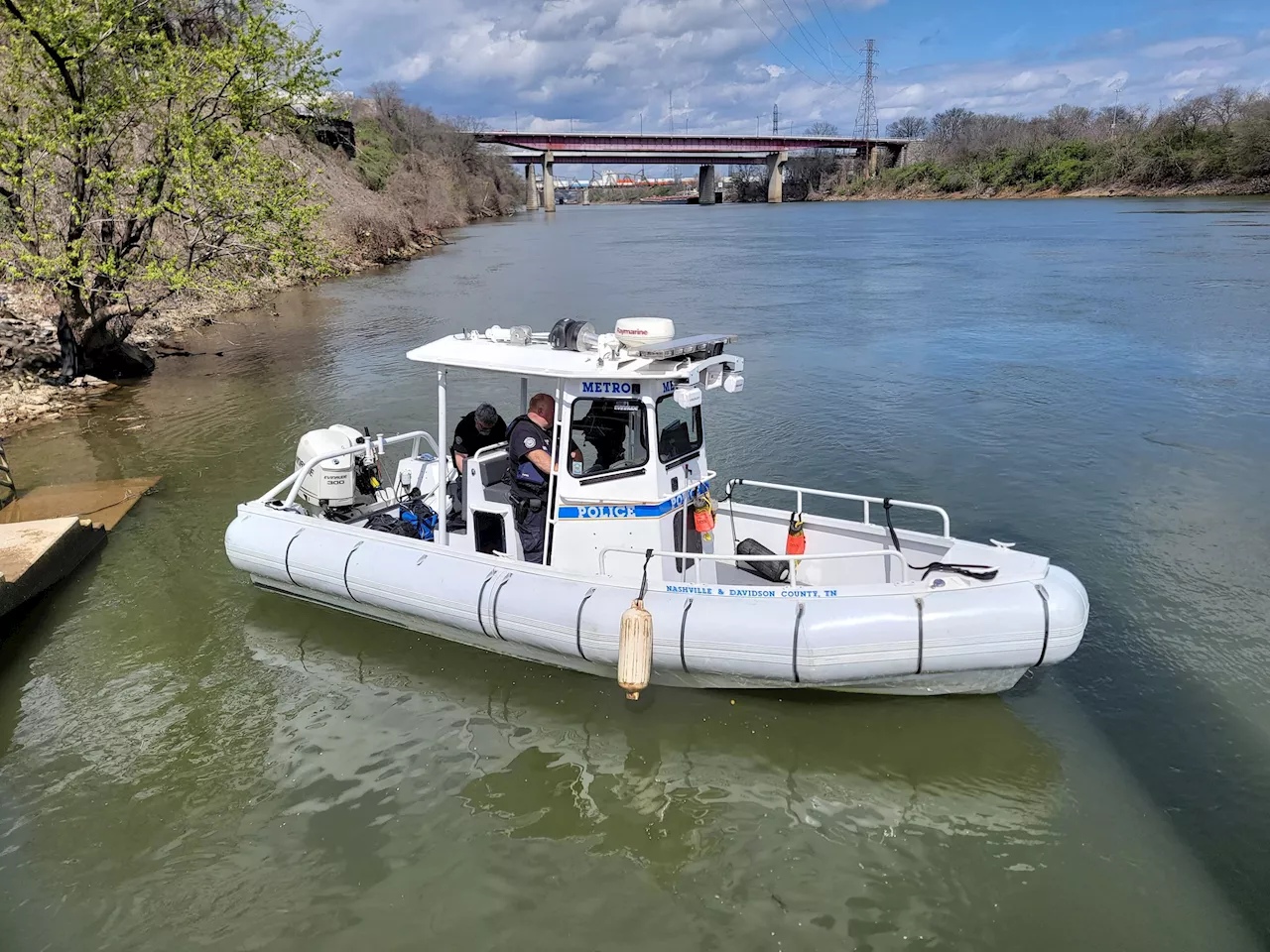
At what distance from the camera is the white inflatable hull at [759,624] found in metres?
5.70

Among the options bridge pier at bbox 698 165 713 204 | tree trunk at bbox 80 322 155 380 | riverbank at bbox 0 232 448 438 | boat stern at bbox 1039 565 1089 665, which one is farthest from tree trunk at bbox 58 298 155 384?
bridge pier at bbox 698 165 713 204

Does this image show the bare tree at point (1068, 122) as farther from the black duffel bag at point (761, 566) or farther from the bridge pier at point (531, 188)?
the black duffel bag at point (761, 566)

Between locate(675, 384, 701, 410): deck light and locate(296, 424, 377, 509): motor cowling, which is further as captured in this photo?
locate(296, 424, 377, 509): motor cowling

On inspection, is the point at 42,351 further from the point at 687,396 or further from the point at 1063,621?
the point at 1063,621

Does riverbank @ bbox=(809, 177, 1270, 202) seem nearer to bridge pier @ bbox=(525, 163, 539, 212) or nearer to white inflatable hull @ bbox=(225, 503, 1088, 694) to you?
bridge pier @ bbox=(525, 163, 539, 212)

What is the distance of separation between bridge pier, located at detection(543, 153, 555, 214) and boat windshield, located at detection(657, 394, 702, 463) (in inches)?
3738

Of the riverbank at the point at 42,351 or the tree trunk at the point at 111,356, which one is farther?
the tree trunk at the point at 111,356

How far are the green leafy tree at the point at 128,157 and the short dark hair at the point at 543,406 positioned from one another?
10.6 metres

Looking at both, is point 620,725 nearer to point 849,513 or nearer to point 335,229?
point 849,513

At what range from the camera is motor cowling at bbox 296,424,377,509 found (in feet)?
27.6

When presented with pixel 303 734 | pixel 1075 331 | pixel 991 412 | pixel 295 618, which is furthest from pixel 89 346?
pixel 1075 331

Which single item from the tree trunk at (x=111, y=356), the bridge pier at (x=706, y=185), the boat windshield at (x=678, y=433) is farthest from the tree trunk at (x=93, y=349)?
the bridge pier at (x=706, y=185)

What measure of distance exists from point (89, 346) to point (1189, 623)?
17997 mm

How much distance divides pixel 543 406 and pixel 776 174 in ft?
348
